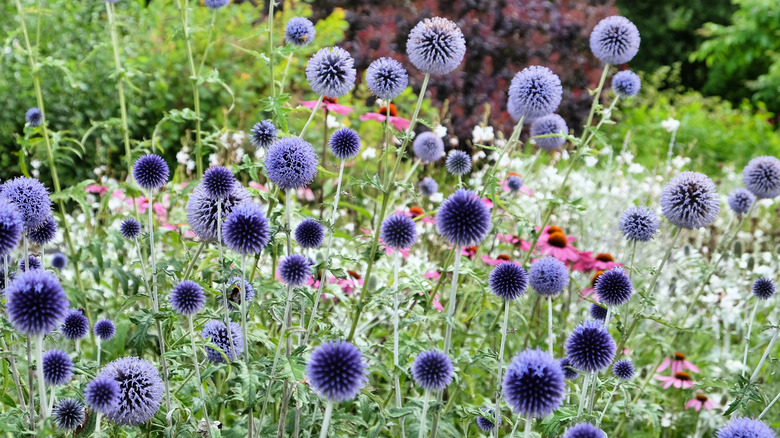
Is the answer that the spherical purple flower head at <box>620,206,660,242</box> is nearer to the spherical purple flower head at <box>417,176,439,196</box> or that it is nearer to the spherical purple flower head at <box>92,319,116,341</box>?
the spherical purple flower head at <box>417,176,439,196</box>

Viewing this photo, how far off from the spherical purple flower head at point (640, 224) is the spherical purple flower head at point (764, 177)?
72 cm

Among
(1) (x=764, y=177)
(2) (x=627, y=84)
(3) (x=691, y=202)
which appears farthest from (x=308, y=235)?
(1) (x=764, y=177)

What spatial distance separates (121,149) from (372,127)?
2652 millimetres

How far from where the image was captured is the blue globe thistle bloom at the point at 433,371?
2.03 m

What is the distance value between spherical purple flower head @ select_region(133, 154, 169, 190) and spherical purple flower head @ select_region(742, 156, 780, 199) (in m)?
2.67

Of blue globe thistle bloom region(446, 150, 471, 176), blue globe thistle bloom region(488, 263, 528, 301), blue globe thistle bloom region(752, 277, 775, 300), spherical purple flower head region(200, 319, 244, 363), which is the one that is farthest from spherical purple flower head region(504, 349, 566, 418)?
blue globe thistle bloom region(752, 277, 775, 300)

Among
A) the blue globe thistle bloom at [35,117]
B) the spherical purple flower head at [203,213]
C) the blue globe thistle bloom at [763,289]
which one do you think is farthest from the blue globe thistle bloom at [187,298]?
the blue globe thistle bloom at [763,289]

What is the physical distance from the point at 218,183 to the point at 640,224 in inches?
69.2

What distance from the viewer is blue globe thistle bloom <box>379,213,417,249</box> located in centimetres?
241

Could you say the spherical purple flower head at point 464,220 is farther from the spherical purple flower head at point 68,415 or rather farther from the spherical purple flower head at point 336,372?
the spherical purple flower head at point 68,415

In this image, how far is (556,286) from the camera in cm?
253

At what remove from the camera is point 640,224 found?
9.04 ft

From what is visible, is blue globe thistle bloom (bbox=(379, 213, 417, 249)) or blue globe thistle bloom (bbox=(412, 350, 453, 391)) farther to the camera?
blue globe thistle bloom (bbox=(379, 213, 417, 249))

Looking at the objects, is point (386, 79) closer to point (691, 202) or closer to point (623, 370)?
point (691, 202)
